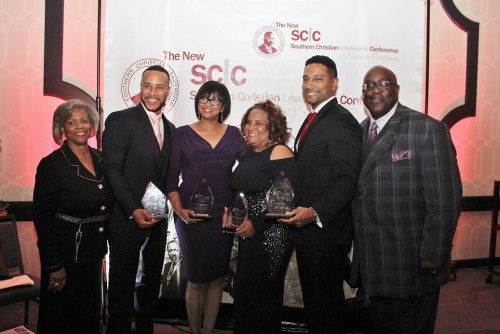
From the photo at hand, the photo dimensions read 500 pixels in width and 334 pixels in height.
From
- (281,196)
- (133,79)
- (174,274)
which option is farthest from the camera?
(174,274)

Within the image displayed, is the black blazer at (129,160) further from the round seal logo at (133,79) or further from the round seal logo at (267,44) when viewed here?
the round seal logo at (267,44)

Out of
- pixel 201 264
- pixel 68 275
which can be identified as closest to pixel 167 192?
pixel 201 264

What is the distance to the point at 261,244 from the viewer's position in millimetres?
2428

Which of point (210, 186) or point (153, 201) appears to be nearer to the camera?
point (153, 201)

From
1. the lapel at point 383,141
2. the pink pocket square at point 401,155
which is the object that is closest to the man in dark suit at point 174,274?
the lapel at point 383,141

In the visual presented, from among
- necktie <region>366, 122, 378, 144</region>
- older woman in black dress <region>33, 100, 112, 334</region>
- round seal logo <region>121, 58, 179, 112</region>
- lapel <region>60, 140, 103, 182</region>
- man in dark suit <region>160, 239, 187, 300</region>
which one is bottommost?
man in dark suit <region>160, 239, 187, 300</region>

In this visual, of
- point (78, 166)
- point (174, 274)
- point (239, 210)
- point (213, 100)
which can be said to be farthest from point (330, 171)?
point (174, 274)

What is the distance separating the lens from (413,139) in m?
2.13

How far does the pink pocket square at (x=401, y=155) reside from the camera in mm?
2127

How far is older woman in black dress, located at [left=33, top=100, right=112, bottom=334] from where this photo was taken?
7.54 ft

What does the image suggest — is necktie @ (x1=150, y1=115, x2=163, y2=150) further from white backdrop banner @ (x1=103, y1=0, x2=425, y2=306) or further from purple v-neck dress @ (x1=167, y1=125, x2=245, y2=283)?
white backdrop banner @ (x1=103, y1=0, x2=425, y2=306)

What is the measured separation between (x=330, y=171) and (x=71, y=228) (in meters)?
1.46

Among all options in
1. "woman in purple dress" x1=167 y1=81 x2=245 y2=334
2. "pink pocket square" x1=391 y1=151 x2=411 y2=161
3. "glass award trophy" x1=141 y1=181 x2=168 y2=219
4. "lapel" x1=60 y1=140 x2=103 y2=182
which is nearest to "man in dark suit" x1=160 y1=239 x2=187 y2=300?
"woman in purple dress" x1=167 y1=81 x2=245 y2=334

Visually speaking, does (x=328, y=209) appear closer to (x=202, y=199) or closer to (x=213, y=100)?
(x=202, y=199)
